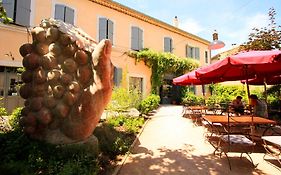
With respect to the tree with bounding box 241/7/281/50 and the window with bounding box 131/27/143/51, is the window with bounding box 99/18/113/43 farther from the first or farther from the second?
the tree with bounding box 241/7/281/50

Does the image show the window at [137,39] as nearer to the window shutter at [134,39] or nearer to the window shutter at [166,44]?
the window shutter at [134,39]

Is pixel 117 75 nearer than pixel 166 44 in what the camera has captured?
Yes

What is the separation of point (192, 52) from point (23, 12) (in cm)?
1502

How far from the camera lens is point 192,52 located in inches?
795

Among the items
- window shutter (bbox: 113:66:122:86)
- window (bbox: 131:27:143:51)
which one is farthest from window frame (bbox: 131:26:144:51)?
window shutter (bbox: 113:66:122:86)

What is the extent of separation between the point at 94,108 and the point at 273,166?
3.95 metres

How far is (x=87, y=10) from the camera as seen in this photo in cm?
1279

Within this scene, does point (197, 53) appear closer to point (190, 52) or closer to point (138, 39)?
point (190, 52)

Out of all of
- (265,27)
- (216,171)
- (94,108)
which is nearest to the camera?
(216,171)

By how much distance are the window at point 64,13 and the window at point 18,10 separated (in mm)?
1452

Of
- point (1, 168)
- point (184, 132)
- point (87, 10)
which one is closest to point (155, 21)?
point (87, 10)

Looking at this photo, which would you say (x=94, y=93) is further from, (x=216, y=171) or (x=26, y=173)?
(x=216, y=171)

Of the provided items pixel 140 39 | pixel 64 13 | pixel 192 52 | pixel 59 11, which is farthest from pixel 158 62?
pixel 59 11

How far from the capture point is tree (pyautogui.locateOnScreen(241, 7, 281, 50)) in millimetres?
13484
